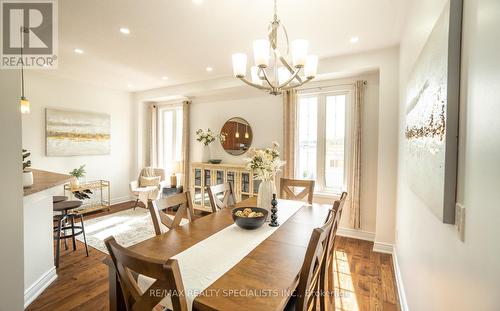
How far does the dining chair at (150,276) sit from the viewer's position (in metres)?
0.81

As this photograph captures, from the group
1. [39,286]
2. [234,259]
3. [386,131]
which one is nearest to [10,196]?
[39,286]

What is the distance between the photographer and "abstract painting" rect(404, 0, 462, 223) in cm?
93

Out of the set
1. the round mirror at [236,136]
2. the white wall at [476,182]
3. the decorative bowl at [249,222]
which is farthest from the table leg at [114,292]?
the round mirror at [236,136]

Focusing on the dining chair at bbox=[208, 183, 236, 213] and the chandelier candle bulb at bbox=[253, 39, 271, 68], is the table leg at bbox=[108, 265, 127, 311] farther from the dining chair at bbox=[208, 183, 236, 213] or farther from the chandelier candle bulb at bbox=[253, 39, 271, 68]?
the chandelier candle bulb at bbox=[253, 39, 271, 68]

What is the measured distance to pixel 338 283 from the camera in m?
2.44

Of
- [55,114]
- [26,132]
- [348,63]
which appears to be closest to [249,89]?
[348,63]

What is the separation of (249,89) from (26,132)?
4001mm

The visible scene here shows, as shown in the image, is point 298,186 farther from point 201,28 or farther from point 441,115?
point 201,28

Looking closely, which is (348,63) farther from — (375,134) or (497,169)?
(497,169)

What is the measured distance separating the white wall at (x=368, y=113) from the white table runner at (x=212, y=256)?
1.98m

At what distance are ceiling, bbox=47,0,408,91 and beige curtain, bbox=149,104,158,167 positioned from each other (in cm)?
199

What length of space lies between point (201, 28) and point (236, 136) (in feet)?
7.59

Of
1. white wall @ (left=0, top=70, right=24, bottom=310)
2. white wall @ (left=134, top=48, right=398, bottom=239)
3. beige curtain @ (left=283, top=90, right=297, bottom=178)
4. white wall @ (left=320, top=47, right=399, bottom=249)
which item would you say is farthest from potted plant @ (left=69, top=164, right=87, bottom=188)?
white wall @ (left=320, top=47, right=399, bottom=249)

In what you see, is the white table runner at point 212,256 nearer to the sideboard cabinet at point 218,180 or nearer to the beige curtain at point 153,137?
the sideboard cabinet at point 218,180
